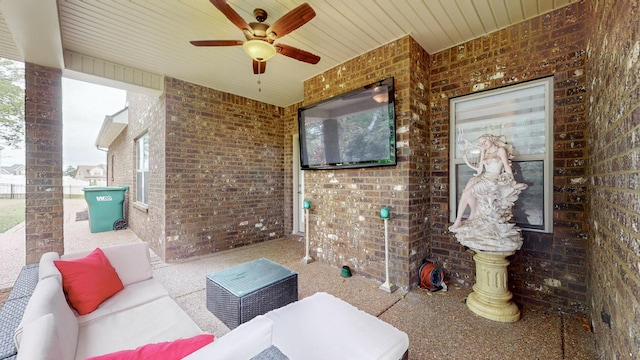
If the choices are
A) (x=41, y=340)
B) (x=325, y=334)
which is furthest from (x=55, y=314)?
(x=325, y=334)

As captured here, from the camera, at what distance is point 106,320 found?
1543mm

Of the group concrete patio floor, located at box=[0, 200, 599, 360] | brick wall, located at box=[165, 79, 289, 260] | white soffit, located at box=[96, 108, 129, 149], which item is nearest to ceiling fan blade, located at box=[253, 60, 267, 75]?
brick wall, located at box=[165, 79, 289, 260]

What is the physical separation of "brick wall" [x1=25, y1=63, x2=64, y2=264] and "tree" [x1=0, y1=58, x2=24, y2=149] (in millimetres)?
2227

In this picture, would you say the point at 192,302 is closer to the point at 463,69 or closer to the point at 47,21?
the point at 47,21

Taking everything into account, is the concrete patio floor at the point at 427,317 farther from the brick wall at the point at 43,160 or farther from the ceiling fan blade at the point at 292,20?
the ceiling fan blade at the point at 292,20

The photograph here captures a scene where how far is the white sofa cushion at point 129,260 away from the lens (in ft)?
6.58

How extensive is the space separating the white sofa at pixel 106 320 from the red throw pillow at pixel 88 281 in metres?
0.05

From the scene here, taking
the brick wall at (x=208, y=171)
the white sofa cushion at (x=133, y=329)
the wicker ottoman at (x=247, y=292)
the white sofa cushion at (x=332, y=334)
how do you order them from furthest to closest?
the brick wall at (x=208, y=171) < the wicker ottoman at (x=247, y=292) < the white sofa cushion at (x=133, y=329) < the white sofa cushion at (x=332, y=334)

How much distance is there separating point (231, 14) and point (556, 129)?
9.87 feet

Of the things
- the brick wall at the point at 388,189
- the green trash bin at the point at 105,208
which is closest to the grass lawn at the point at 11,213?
the green trash bin at the point at 105,208

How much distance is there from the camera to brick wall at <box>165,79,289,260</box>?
Result: 12.2 feet

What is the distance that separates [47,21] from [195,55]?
1.25 m

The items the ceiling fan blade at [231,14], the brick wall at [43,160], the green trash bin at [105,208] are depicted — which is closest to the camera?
the ceiling fan blade at [231,14]

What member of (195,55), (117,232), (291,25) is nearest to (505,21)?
(291,25)
